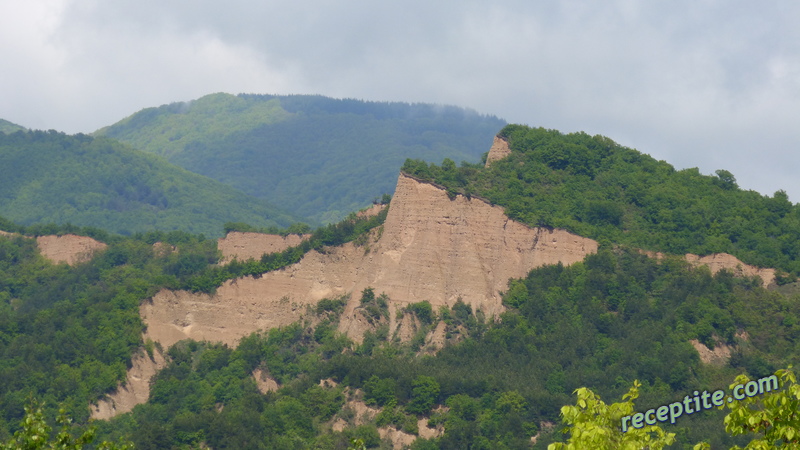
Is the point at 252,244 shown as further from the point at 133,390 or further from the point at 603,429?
the point at 603,429

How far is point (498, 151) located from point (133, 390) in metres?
25.0

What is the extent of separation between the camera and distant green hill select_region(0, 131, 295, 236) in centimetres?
14938

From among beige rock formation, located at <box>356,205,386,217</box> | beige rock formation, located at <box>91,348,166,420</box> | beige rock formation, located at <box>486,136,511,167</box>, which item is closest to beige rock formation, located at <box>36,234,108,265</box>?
beige rock formation, located at <box>91,348,166,420</box>

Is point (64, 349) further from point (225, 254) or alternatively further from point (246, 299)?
point (225, 254)

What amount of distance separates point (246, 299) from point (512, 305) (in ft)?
50.7

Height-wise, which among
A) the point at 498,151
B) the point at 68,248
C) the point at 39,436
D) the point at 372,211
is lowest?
the point at 39,436

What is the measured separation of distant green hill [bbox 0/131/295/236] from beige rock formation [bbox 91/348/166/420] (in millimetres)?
70948

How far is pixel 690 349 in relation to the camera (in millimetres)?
66875

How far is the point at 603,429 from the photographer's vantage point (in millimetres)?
20766

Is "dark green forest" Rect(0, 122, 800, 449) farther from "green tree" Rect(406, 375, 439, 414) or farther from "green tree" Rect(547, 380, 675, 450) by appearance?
"green tree" Rect(547, 380, 675, 450)

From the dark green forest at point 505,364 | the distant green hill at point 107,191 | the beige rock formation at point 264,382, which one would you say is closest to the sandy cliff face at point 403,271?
the dark green forest at point 505,364

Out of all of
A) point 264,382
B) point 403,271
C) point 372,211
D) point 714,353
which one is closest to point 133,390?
point 264,382

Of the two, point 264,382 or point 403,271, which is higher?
point 403,271

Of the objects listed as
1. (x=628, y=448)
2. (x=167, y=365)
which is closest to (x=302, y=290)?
(x=167, y=365)
